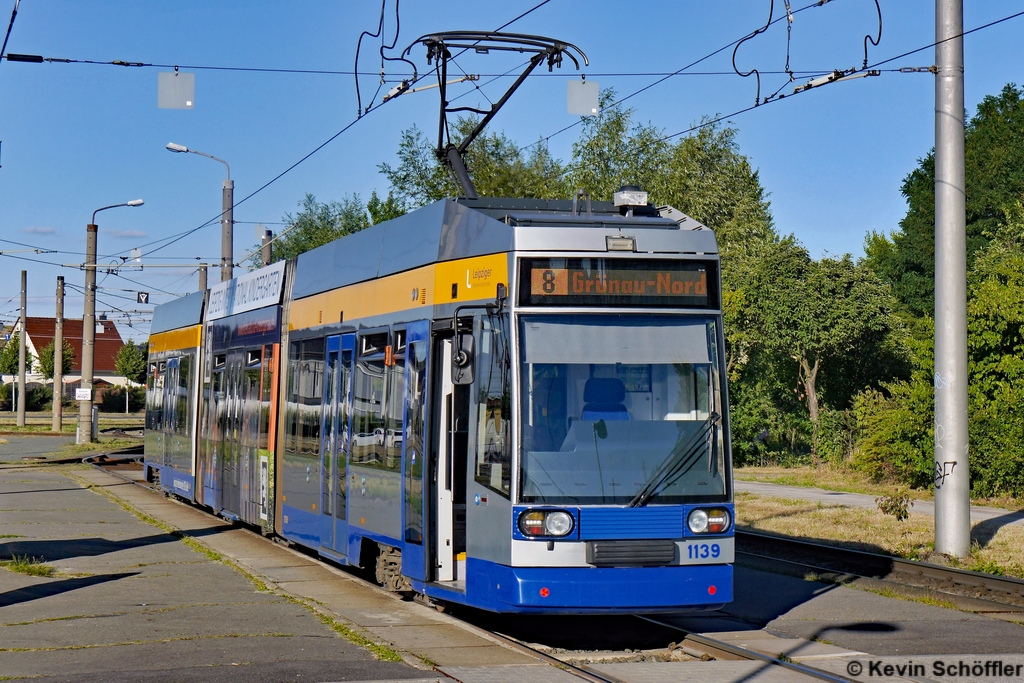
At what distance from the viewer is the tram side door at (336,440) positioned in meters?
12.2

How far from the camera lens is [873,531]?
1786cm

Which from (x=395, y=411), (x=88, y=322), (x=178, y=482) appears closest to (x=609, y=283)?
(x=395, y=411)

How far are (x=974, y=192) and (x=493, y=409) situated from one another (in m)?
47.9

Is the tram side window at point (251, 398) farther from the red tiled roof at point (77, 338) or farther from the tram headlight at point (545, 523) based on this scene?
the red tiled roof at point (77, 338)

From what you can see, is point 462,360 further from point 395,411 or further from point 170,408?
point 170,408

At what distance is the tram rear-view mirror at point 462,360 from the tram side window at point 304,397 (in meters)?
4.41

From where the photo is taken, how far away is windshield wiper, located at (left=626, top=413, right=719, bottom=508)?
27.9ft

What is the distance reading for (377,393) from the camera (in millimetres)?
11227

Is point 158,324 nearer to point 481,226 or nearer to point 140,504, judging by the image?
point 140,504

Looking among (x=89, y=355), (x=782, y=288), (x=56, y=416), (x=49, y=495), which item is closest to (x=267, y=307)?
(x=49, y=495)

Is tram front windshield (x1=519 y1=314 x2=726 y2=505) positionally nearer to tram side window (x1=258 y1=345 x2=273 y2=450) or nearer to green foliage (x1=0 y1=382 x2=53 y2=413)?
tram side window (x1=258 y1=345 x2=273 y2=450)

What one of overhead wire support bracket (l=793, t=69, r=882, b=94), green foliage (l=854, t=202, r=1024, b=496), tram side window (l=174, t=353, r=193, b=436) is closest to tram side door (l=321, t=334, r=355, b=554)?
overhead wire support bracket (l=793, t=69, r=882, b=94)

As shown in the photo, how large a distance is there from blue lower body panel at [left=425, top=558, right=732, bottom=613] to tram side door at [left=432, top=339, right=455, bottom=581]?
1120 millimetres

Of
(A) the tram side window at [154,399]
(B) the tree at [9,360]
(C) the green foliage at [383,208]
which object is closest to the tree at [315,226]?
(C) the green foliage at [383,208]
